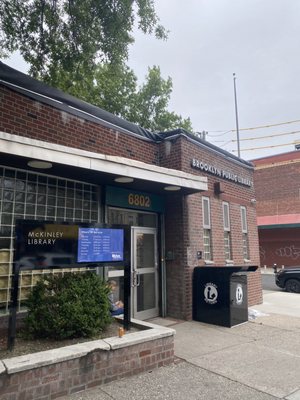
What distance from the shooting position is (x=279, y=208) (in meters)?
26.8

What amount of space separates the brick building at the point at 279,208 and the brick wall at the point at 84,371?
2080 cm

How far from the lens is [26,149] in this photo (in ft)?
A: 15.0

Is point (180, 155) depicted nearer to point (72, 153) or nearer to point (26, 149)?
point (72, 153)

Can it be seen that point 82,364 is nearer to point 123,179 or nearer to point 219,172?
point 123,179

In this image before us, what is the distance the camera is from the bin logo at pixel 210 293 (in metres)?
7.38

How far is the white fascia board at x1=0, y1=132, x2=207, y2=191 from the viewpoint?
14.7ft

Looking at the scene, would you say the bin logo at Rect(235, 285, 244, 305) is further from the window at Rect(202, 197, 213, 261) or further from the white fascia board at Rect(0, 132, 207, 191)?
the white fascia board at Rect(0, 132, 207, 191)

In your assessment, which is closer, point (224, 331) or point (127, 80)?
point (224, 331)

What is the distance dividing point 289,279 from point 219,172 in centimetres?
684

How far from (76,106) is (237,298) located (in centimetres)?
536

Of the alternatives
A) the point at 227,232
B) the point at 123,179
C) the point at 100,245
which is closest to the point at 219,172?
the point at 227,232

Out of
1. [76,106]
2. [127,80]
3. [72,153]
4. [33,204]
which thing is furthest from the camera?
[127,80]

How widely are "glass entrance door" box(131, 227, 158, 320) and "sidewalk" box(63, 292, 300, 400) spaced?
2.57 feet

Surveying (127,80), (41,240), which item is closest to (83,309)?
(41,240)
